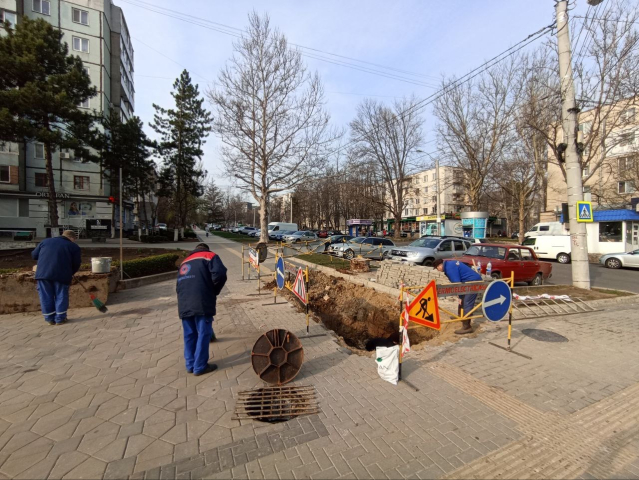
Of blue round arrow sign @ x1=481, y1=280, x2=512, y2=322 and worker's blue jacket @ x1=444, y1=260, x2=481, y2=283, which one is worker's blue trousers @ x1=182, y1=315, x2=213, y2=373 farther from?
worker's blue jacket @ x1=444, y1=260, x2=481, y2=283

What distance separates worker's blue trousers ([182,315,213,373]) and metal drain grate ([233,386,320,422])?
2.43ft

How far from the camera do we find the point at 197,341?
3.96 meters

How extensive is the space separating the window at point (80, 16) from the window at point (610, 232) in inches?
2029

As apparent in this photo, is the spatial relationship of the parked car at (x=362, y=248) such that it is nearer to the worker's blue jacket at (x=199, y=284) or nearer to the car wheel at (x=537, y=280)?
the car wheel at (x=537, y=280)

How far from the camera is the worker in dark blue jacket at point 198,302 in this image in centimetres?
381

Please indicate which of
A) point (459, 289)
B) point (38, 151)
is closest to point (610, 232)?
point (459, 289)

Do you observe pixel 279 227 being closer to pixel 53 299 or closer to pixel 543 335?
pixel 53 299

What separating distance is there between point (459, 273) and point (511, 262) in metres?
6.25

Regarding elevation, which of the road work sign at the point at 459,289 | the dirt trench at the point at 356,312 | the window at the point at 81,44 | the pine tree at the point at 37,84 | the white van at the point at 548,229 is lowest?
the dirt trench at the point at 356,312

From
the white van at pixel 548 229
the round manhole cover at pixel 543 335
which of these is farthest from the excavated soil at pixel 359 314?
the white van at pixel 548 229

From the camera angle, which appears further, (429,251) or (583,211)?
(429,251)

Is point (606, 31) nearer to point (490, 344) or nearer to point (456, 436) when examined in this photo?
point (490, 344)

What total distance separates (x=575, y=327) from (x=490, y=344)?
101 inches

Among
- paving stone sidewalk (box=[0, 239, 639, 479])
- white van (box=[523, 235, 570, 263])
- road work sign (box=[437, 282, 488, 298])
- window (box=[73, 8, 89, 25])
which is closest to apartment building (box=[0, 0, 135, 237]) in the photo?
window (box=[73, 8, 89, 25])
